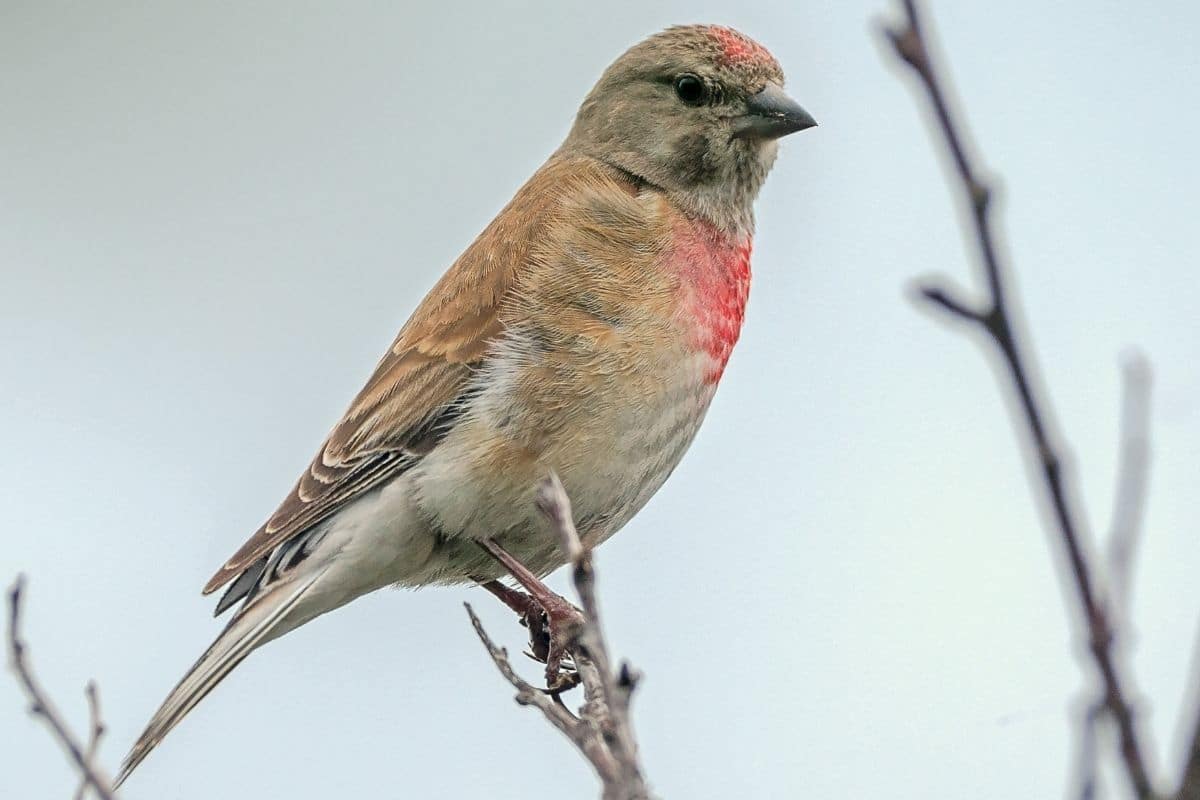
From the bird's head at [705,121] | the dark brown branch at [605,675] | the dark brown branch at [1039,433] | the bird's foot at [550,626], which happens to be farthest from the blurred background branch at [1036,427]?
the bird's head at [705,121]

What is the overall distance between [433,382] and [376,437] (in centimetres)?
26

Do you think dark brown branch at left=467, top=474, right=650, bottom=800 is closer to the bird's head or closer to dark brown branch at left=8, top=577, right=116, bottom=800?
dark brown branch at left=8, top=577, right=116, bottom=800

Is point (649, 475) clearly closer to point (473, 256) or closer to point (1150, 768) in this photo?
point (473, 256)

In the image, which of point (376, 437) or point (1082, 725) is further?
point (376, 437)

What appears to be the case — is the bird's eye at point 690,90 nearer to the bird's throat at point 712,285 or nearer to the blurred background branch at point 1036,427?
the bird's throat at point 712,285

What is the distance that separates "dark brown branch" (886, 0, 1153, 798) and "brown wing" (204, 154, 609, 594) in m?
3.59

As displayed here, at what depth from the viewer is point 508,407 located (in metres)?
4.59

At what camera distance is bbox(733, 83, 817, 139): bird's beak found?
525cm

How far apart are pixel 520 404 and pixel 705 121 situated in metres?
1.48

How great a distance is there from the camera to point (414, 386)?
4.81 meters

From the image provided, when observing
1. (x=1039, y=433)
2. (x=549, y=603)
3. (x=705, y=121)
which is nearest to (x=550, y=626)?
(x=549, y=603)

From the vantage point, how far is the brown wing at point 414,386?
468cm

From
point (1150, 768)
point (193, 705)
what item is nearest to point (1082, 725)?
point (1150, 768)

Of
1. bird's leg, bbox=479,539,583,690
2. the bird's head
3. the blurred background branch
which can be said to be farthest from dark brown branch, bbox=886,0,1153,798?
the bird's head
